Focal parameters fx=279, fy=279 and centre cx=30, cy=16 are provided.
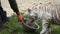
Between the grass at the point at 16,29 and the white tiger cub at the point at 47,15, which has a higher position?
the white tiger cub at the point at 47,15

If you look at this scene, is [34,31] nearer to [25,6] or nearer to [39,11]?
[39,11]

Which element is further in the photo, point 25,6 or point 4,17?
point 25,6

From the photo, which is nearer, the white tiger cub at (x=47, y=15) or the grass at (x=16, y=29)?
the white tiger cub at (x=47, y=15)

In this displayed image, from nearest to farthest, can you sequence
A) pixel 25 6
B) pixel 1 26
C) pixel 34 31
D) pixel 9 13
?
pixel 34 31 → pixel 1 26 → pixel 9 13 → pixel 25 6

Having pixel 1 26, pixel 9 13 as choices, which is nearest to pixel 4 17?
pixel 1 26

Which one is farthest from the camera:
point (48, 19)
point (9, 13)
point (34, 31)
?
point (9, 13)

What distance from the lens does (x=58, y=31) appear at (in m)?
6.70

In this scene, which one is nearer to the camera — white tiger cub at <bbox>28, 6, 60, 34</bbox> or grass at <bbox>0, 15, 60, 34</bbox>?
white tiger cub at <bbox>28, 6, 60, 34</bbox>

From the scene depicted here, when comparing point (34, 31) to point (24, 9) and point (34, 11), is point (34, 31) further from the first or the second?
point (24, 9)

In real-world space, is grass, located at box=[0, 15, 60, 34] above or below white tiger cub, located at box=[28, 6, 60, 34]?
below

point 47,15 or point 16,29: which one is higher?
point 47,15

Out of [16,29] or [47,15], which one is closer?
[47,15]

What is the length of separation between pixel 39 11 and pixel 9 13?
2.26 meters

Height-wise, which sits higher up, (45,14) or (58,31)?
(45,14)
